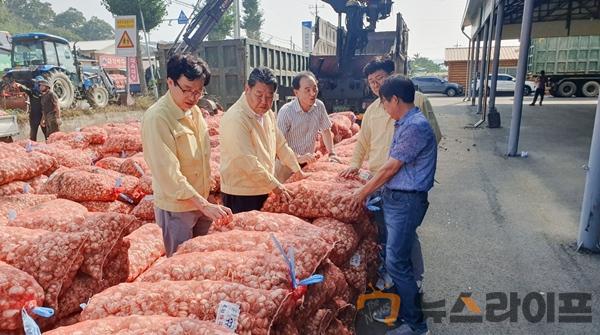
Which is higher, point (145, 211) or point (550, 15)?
point (550, 15)

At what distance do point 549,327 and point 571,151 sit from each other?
701cm

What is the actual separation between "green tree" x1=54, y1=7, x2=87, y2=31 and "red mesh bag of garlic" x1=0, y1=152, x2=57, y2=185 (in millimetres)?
85007

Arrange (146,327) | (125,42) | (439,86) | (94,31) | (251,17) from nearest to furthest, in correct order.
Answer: (146,327), (125,42), (439,86), (251,17), (94,31)

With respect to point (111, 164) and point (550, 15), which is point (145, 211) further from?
point (550, 15)

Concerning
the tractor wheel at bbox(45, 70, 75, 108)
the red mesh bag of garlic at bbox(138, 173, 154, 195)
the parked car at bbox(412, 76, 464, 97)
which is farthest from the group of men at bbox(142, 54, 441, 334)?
the parked car at bbox(412, 76, 464, 97)

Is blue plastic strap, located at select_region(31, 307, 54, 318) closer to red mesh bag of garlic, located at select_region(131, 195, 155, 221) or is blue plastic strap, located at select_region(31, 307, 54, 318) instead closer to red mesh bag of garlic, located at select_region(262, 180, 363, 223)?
red mesh bag of garlic, located at select_region(262, 180, 363, 223)

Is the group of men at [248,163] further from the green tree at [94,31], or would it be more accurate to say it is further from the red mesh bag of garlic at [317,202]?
the green tree at [94,31]

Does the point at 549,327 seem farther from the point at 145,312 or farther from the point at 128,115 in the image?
the point at 128,115

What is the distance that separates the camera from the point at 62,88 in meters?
13.4

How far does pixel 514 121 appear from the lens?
7.76m

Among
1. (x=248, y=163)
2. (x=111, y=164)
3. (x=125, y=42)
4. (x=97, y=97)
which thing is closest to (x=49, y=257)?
(x=248, y=163)

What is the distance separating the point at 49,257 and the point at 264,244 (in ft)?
3.43

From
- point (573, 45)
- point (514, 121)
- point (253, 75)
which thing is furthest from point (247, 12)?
point (253, 75)

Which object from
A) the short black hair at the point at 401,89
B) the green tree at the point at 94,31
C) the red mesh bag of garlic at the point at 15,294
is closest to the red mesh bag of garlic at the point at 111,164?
the red mesh bag of garlic at the point at 15,294
